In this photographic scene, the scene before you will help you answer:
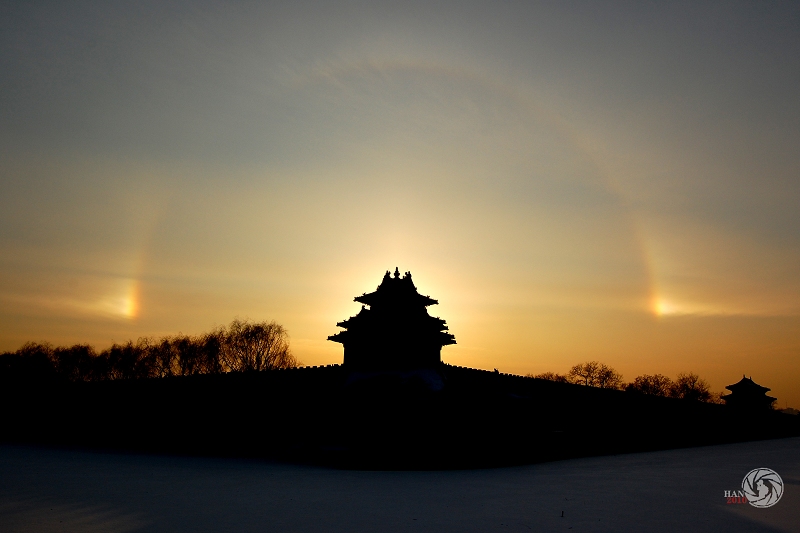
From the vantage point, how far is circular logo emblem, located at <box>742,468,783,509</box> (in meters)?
10.3

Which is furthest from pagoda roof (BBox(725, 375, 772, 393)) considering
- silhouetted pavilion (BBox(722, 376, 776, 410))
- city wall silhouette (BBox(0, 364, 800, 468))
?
city wall silhouette (BBox(0, 364, 800, 468))

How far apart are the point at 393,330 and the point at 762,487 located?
1510cm

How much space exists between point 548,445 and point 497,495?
13.1 meters

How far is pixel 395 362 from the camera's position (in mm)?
24672

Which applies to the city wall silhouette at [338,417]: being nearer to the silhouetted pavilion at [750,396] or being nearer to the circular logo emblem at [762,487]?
the circular logo emblem at [762,487]

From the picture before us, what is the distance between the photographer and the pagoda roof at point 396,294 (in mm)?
25203

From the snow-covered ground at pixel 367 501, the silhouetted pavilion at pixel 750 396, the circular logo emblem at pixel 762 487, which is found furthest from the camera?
the silhouetted pavilion at pixel 750 396

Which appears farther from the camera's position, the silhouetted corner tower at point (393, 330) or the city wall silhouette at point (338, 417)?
the silhouetted corner tower at point (393, 330)

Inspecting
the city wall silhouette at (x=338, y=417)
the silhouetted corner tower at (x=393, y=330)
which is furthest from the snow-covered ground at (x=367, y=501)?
the silhouetted corner tower at (x=393, y=330)

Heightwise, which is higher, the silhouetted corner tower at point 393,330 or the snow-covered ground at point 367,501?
the silhouetted corner tower at point 393,330

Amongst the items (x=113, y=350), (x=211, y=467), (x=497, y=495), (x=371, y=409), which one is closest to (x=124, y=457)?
(x=211, y=467)

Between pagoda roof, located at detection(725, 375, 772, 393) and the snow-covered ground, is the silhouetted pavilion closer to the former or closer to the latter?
pagoda roof, located at detection(725, 375, 772, 393)

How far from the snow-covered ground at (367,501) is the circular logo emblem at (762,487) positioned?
0.78 feet

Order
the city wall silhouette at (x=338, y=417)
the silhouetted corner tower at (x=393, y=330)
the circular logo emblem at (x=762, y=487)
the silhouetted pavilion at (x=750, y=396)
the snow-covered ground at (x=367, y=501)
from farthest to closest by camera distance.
Answer: the silhouetted pavilion at (x=750, y=396), the silhouetted corner tower at (x=393, y=330), the city wall silhouette at (x=338, y=417), the circular logo emblem at (x=762, y=487), the snow-covered ground at (x=367, y=501)
